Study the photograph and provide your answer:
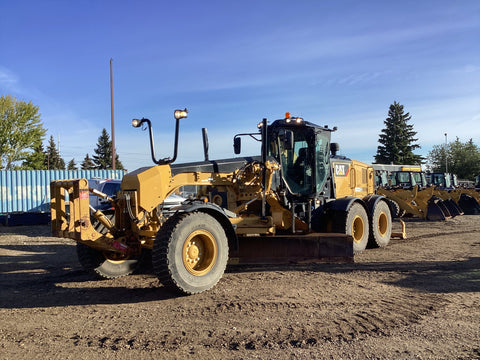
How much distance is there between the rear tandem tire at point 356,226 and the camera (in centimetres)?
846

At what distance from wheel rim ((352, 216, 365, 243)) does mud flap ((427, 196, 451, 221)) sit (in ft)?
27.3

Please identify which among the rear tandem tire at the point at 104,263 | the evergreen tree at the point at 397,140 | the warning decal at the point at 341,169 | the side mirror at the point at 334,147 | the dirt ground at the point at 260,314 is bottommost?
the dirt ground at the point at 260,314

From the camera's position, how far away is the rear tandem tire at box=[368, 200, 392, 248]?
Answer: 31.5ft

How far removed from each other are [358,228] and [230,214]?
3842 mm

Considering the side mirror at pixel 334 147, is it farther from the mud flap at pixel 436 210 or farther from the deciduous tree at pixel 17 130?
the deciduous tree at pixel 17 130

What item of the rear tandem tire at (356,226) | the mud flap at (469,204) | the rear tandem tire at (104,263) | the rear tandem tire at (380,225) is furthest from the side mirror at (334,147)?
the mud flap at (469,204)

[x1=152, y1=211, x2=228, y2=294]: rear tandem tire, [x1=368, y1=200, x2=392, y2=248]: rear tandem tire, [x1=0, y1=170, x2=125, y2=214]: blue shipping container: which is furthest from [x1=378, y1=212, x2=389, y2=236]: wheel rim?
[x1=0, y1=170, x2=125, y2=214]: blue shipping container

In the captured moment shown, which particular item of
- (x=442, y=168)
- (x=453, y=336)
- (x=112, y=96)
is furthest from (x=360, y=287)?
(x=442, y=168)

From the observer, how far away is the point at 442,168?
6056cm

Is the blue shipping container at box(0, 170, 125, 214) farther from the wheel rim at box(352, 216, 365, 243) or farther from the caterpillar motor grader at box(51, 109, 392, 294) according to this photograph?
the wheel rim at box(352, 216, 365, 243)

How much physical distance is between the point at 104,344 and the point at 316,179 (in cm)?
556

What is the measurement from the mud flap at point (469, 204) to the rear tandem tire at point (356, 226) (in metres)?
12.0

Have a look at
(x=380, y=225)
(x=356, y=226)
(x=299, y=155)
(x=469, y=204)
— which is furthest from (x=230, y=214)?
(x=469, y=204)

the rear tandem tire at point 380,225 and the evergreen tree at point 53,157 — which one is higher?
the evergreen tree at point 53,157
